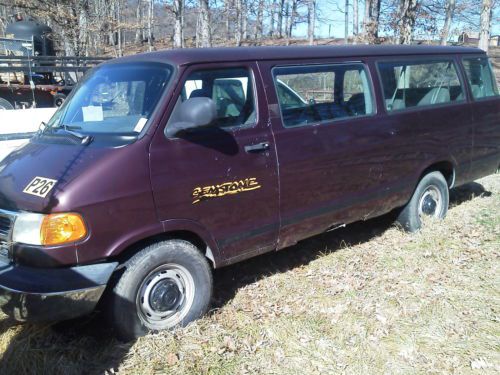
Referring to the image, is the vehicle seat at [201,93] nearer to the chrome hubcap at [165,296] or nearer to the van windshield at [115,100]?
the van windshield at [115,100]

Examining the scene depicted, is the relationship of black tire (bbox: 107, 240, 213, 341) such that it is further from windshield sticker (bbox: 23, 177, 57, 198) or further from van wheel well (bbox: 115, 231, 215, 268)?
windshield sticker (bbox: 23, 177, 57, 198)

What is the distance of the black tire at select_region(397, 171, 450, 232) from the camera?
5.67m

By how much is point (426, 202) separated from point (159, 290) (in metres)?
3.66

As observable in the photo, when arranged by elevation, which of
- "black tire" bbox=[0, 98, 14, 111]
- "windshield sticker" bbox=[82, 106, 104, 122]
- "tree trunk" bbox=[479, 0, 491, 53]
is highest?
"tree trunk" bbox=[479, 0, 491, 53]

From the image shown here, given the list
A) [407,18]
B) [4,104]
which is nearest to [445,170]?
[407,18]

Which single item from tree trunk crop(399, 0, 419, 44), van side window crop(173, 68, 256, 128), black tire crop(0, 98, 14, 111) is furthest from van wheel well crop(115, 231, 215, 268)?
black tire crop(0, 98, 14, 111)

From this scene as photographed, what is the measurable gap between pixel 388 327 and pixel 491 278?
138cm

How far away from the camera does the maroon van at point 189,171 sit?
10.4ft

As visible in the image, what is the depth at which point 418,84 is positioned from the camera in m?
5.59

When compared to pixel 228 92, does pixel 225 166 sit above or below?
below

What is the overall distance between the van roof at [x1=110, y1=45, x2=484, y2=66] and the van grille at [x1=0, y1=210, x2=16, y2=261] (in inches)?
61.7

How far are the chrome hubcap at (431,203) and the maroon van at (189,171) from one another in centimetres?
61

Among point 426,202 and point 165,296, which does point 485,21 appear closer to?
point 426,202

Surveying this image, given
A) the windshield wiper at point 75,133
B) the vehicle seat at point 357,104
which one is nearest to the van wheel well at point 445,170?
the vehicle seat at point 357,104
